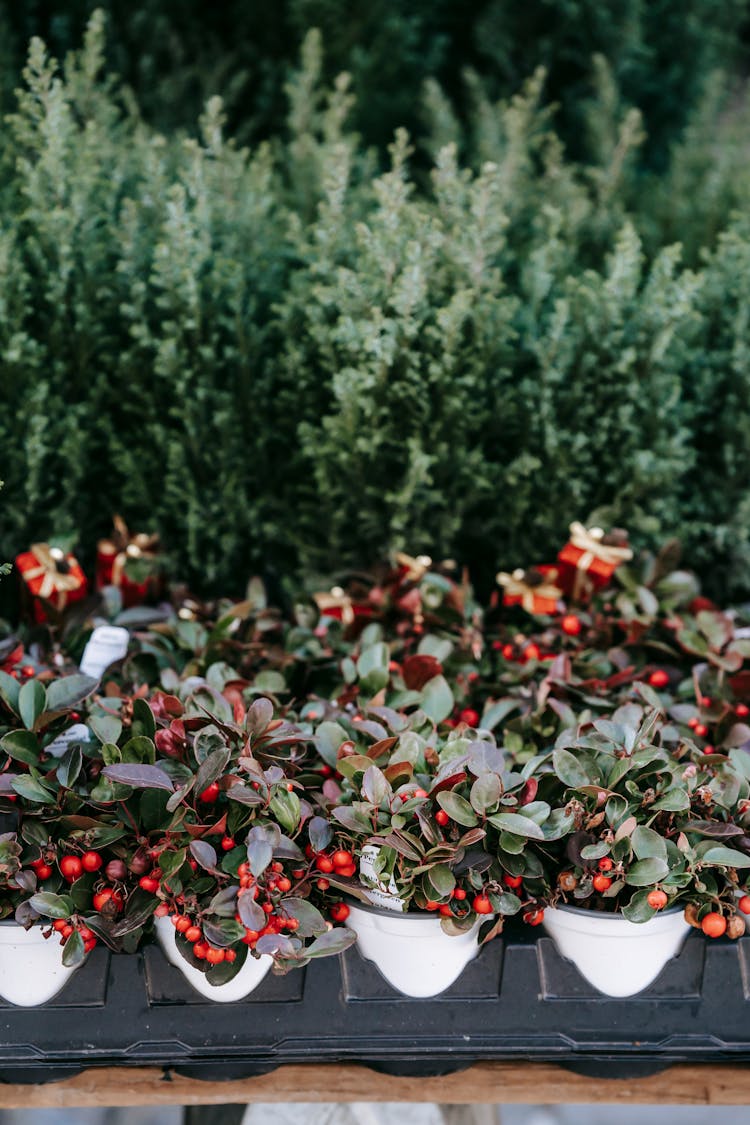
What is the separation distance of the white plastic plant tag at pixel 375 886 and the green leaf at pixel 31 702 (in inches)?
14.5

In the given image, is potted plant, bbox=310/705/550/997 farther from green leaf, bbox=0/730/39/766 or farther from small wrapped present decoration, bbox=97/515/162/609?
small wrapped present decoration, bbox=97/515/162/609

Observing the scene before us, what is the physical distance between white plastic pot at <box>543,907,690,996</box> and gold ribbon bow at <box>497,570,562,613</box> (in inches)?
20.6

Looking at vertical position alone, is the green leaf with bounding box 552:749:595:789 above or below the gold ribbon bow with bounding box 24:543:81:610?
below

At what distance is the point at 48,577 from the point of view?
1.35 m

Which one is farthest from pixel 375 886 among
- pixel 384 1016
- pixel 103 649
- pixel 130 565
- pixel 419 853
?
pixel 130 565

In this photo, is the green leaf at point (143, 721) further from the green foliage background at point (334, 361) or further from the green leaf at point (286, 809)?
the green foliage background at point (334, 361)

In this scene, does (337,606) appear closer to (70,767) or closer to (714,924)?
(70,767)

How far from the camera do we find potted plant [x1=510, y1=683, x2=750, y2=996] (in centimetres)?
90

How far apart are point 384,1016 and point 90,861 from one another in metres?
0.34

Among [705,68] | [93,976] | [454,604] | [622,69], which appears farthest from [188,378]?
[705,68]

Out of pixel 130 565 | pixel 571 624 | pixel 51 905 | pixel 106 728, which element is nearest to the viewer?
pixel 51 905

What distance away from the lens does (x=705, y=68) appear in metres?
2.38

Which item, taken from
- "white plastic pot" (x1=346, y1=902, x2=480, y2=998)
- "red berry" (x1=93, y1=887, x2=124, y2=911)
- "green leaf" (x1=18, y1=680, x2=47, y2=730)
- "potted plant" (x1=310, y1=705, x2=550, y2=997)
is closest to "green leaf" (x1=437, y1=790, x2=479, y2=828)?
"potted plant" (x1=310, y1=705, x2=550, y2=997)

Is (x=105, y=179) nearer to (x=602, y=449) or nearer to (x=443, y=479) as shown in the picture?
(x=443, y=479)
